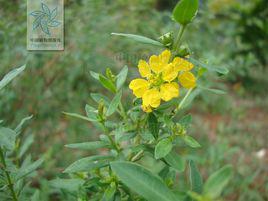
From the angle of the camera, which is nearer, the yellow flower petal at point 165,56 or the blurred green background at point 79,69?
the yellow flower petal at point 165,56

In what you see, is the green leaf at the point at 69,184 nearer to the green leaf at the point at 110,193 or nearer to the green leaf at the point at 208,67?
the green leaf at the point at 110,193

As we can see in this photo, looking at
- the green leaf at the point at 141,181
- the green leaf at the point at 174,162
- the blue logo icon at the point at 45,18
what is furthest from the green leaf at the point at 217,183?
the blue logo icon at the point at 45,18

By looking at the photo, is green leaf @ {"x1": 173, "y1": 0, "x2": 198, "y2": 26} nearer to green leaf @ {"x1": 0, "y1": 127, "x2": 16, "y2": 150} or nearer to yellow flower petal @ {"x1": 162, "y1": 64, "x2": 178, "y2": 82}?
yellow flower petal @ {"x1": 162, "y1": 64, "x2": 178, "y2": 82}

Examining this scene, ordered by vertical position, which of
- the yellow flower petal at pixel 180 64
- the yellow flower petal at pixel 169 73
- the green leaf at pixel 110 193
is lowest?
the green leaf at pixel 110 193

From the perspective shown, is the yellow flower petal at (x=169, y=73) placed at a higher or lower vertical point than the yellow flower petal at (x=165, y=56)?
lower

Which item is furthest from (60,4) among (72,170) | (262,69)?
(262,69)
